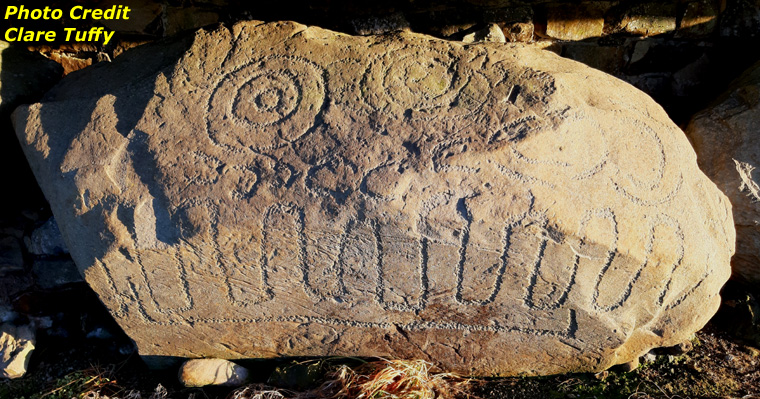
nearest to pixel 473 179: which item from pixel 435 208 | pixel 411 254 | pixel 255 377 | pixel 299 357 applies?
pixel 435 208

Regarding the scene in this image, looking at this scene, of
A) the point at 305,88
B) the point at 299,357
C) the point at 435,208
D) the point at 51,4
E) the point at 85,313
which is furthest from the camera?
the point at 51,4

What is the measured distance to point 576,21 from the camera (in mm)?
2842

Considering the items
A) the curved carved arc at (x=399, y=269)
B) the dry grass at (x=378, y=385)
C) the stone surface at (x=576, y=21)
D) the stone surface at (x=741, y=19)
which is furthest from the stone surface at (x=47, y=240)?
the stone surface at (x=741, y=19)

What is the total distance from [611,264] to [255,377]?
1.39m

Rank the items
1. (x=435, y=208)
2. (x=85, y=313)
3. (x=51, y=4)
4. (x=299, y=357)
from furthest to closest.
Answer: (x=51, y=4) → (x=85, y=313) → (x=299, y=357) → (x=435, y=208)

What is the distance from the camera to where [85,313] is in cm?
250

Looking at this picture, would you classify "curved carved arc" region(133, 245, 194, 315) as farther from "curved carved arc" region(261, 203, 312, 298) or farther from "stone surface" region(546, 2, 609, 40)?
"stone surface" region(546, 2, 609, 40)

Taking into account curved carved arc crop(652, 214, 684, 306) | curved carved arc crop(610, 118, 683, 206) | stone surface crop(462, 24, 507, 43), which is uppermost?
stone surface crop(462, 24, 507, 43)

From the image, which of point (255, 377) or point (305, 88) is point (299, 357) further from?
point (305, 88)

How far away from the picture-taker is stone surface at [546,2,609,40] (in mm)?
2816

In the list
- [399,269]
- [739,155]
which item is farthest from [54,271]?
[739,155]

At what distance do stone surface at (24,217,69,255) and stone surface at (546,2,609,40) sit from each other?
240 cm

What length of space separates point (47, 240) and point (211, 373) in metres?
0.91

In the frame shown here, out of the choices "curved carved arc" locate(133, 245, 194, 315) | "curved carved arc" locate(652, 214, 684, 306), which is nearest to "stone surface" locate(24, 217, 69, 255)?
"curved carved arc" locate(133, 245, 194, 315)
